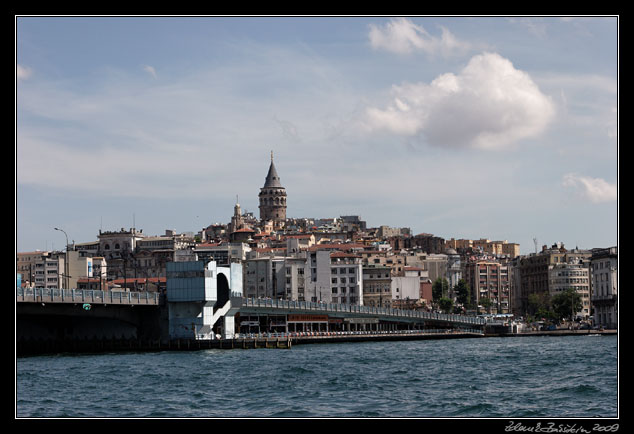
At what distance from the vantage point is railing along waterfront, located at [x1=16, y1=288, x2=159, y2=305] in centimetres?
8369

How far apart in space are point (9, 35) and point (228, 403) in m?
23.1

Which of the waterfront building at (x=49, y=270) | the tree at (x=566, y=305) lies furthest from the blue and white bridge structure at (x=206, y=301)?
the waterfront building at (x=49, y=270)

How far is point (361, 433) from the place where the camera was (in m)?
27.4

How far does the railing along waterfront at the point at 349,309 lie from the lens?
11384 centimetres

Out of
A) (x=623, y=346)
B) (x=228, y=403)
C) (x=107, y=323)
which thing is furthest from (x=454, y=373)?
(x=107, y=323)

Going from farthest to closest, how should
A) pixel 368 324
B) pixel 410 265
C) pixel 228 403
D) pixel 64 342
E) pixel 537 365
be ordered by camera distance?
pixel 410 265, pixel 368 324, pixel 64 342, pixel 537 365, pixel 228 403

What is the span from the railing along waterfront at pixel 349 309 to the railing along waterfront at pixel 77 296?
49.5ft

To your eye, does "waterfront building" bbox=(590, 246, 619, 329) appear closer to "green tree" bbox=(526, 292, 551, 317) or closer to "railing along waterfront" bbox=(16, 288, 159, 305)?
"green tree" bbox=(526, 292, 551, 317)

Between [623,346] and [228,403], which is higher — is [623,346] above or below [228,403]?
above

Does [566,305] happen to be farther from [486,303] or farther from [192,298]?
[192,298]

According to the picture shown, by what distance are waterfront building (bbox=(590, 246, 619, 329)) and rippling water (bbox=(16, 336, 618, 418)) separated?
5768 centimetres

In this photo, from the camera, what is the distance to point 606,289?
140250mm

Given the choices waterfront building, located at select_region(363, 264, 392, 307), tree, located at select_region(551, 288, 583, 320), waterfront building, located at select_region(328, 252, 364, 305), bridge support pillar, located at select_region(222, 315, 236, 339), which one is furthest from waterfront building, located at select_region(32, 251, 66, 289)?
bridge support pillar, located at select_region(222, 315, 236, 339)

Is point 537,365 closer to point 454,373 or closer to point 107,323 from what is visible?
point 454,373
